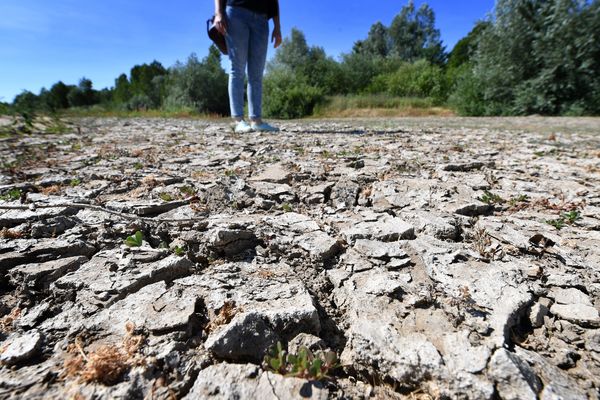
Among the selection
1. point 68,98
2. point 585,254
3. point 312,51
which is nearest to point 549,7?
point 585,254

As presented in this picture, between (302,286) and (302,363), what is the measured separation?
1.28 ft

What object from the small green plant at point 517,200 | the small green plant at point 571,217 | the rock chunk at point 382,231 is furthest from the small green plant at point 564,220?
the rock chunk at point 382,231

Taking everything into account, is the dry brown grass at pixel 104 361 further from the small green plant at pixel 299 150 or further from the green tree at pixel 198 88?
the green tree at pixel 198 88

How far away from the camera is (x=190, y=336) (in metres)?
1.06

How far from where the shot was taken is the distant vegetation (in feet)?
37.2

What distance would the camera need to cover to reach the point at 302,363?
944 mm

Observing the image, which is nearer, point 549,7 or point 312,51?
point 549,7

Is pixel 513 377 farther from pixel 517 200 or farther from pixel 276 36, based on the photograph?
pixel 276 36

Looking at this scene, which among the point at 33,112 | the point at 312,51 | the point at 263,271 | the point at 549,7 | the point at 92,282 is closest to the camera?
the point at 92,282

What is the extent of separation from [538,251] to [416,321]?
840mm

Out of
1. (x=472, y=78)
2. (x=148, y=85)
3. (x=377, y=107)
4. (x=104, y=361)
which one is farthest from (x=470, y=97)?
(x=148, y=85)

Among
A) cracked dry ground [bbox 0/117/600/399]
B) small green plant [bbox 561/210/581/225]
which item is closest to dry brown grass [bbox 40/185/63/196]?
cracked dry ground [bbox 0/117/600/399]

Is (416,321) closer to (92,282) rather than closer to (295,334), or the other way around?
(295,334)

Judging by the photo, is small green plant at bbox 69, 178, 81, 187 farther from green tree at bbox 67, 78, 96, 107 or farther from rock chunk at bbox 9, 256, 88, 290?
green tree at bbox 67, 78, 96, 107
